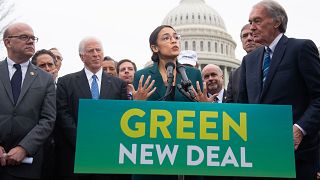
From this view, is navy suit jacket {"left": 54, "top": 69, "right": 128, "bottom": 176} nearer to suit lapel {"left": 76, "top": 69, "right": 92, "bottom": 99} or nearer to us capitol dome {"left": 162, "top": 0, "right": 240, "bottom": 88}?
suit lapel {"left": 76, "top": 69, "right": 92, "bottom": 99}

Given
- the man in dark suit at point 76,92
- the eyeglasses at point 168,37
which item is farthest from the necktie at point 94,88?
the eyeglasses at point 168,37

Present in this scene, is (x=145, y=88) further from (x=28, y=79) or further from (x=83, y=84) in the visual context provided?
(x=83, y=84)

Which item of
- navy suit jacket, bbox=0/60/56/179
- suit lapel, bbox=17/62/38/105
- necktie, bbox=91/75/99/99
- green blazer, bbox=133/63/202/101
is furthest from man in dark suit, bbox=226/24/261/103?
suit lapel, bbox=17/62/38/105

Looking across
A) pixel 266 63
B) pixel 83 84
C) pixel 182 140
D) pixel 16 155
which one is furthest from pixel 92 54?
pixel 182 140

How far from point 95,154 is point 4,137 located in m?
1.95

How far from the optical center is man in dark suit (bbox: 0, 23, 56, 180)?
4.21 m

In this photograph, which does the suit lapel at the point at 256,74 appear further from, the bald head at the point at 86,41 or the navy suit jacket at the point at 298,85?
the bald head at the point at 86,41

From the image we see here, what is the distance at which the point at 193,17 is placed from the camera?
87.2 m

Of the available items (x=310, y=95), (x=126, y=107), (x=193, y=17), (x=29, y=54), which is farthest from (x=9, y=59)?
(x=193, y=17)

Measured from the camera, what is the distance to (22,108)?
4.43 metres

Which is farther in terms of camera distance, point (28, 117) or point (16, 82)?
point (16, 82)

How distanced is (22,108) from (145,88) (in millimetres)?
1512

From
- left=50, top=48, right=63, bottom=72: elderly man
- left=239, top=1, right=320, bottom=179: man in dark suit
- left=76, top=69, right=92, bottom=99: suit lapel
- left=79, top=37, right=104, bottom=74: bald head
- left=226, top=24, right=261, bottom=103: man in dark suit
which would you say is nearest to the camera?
left=239, top=1, right=320, bottom=179: man in dark suit

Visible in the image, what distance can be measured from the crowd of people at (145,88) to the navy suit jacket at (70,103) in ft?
0.04
